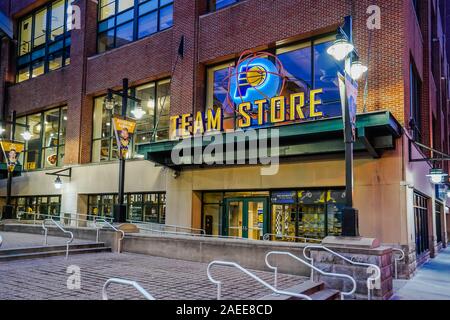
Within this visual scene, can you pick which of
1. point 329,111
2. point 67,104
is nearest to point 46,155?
point 67,104

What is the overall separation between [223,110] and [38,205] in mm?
16314

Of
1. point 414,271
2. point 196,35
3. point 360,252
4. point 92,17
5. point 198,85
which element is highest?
point 92,17

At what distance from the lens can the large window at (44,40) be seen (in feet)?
90.0

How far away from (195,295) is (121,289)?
1489 mm

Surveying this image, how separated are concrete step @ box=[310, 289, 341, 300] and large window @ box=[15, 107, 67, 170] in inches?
844

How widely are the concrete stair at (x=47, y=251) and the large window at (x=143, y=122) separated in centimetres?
591

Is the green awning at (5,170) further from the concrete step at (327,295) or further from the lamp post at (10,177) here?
the concrete step at (327,295)

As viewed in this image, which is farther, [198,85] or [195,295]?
[198,85]

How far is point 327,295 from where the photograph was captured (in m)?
8.38

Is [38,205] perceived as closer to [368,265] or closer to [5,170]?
[5,170]

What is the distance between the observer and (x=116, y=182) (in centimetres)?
2195

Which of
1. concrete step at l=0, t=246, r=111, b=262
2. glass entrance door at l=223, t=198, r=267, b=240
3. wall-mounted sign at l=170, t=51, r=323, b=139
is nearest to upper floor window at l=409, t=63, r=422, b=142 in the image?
wall-mounted sign at l=170, t=51, r=323, b=139

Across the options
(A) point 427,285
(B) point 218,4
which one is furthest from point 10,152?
(A) point 427,285

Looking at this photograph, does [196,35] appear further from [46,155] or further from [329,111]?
[46,155]
